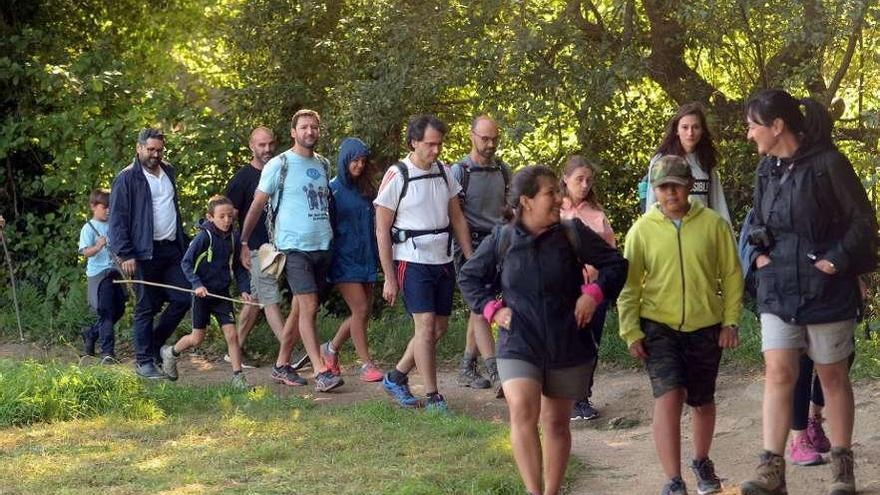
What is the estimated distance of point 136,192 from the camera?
35.0 ft

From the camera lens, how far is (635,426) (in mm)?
9164

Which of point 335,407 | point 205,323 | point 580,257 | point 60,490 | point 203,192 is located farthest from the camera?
point 203,192

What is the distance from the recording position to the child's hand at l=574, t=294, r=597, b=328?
6.16m

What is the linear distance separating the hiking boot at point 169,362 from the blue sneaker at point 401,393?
1.88 metres

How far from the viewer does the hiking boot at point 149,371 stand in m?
10.6

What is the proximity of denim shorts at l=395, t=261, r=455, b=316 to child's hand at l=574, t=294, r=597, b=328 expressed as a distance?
304 cm

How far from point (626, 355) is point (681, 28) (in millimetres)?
2871

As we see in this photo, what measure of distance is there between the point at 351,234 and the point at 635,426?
8.25 feet

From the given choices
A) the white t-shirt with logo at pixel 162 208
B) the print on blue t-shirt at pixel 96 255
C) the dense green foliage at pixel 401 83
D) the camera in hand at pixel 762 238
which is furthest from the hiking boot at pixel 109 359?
the camera in hand at pixel 762 238

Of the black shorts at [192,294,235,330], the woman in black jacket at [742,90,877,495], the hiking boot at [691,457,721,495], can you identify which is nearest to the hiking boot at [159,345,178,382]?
the black shorts at [192,294,235,330]

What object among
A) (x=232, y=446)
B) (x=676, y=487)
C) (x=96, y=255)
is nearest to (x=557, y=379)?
→ (x=676, y=487)

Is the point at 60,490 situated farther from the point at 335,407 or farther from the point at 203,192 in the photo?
the point at 203,192

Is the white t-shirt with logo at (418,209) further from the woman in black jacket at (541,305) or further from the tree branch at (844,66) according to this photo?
the tree branch at (844,66)

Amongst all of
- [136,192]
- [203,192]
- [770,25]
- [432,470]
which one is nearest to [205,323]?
[136,192]
